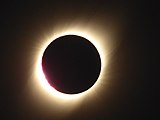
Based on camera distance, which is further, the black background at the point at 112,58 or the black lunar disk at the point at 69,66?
the black background at the point at 112,58

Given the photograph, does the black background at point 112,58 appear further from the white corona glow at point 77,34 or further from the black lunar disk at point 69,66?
the black lunar disk at point 69,66

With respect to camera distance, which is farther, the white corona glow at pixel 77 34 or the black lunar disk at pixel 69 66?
the white corona glow at pixel 77 34

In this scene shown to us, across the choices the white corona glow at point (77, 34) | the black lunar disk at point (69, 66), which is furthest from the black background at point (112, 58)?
the black lunar disk at point (69, 66)

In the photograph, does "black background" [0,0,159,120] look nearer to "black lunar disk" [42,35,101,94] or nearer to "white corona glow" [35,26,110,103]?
"white corona glow" [35,26,110,103]

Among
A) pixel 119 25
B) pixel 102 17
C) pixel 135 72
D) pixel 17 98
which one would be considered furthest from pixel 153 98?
pixel 17 98
